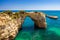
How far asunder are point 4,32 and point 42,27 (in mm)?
11438

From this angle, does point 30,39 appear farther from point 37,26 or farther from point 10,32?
point 37,26

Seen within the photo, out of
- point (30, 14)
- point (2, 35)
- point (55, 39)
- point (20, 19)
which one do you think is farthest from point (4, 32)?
point (30, 14)

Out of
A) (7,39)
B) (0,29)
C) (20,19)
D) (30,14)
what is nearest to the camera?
(0,29)

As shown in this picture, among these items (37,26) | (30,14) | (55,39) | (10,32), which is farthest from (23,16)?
(10,32)

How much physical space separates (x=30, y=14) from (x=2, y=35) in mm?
11173

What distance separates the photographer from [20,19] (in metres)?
20.1

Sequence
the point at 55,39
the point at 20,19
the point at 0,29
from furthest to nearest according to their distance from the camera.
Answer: the point at 20,19 < the point at 55,39 < the point at 0,29

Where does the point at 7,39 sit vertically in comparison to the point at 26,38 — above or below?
above

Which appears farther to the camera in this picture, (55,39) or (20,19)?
(20,19)

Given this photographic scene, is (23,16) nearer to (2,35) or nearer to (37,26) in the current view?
(37,26)

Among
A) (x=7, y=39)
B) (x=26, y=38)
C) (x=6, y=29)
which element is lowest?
(x=26, y=38)

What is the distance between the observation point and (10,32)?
40.3ft

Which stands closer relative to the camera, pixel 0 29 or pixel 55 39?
pixel 0 29

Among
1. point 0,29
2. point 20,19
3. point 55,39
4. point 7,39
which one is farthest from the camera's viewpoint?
point 20,19
